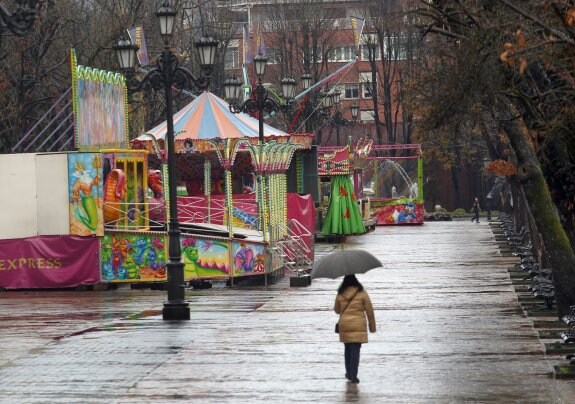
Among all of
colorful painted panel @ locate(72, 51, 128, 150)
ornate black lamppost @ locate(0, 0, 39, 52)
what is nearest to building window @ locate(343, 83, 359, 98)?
colorful painted panel @ locate(72, 51, 128, 150)

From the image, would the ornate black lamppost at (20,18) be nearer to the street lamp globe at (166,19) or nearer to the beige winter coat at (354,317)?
the beige winter coat at (354,317)

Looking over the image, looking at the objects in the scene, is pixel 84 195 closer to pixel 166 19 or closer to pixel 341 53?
pixel 166 19

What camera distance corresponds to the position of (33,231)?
3158cm

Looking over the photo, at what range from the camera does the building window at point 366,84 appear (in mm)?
81812

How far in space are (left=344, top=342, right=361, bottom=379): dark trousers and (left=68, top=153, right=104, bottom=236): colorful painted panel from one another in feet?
52.3

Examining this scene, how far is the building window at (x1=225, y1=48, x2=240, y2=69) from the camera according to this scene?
78000 millimetres

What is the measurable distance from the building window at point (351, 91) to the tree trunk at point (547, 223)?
222 feet

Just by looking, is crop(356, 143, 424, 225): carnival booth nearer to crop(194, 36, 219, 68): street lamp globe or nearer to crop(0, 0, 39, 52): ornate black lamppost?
crop(194, 36, 219, 68): street lamp globe

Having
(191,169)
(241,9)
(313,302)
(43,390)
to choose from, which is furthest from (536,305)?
(241,9)

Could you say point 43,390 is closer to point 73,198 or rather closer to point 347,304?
point 347,304

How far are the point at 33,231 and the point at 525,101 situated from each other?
17990mm

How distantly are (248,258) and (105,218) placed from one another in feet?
12.1

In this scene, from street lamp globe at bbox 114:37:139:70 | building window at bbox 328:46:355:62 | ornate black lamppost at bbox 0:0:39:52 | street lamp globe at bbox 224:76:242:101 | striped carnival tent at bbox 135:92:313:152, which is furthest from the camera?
building window at bbox 328:46:355:62

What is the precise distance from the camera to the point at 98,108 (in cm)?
3297
